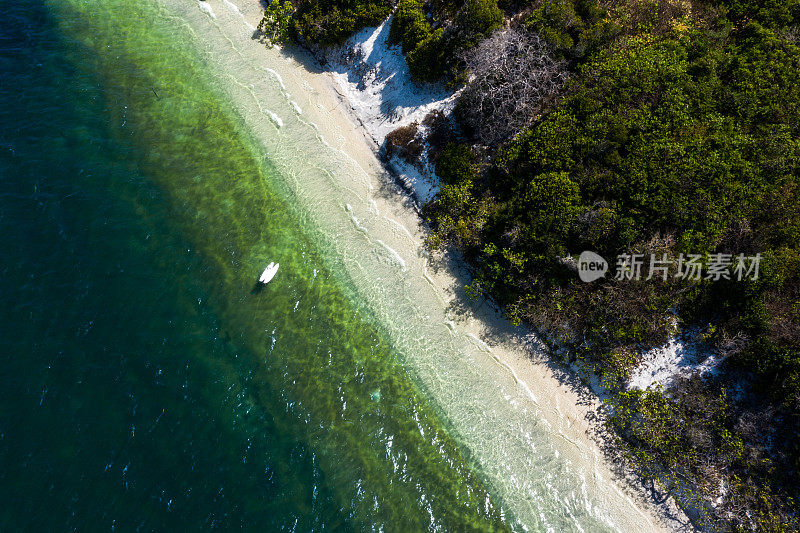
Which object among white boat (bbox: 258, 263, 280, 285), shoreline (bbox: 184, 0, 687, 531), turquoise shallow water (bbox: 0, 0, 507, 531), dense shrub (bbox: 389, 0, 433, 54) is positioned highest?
dense shrub (bbox: 389, 0, 433, 54)

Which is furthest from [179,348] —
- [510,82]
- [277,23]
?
[510,82]

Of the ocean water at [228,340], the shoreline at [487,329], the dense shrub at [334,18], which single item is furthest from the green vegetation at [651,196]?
the dense shrub at [334,18]

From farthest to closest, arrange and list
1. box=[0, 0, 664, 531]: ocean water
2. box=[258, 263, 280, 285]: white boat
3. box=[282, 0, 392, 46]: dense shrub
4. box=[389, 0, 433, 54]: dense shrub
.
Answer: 1. box=[282, 0, 392, 46]: dense shrub
2. box=[389, 0, 433, 54]: dense shrub
3. box=[258, 263, 280, 285]: white boat
4. box=[0, 0, 664, 531]: ocean water

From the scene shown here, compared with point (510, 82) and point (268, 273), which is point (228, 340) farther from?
point (510, 82)

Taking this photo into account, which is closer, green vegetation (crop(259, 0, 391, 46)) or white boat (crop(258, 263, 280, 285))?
white boat (crop(258, 263, 280, 285))

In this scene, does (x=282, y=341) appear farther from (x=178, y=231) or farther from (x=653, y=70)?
(x=653, y=70)

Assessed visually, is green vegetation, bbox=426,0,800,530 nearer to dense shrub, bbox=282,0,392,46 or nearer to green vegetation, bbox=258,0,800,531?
green vegetation, bbox=258,0,800,531

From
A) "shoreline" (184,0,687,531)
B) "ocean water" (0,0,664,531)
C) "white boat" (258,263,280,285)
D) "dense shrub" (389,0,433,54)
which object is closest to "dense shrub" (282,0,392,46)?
"dense shrub" (389,0,433,54)
